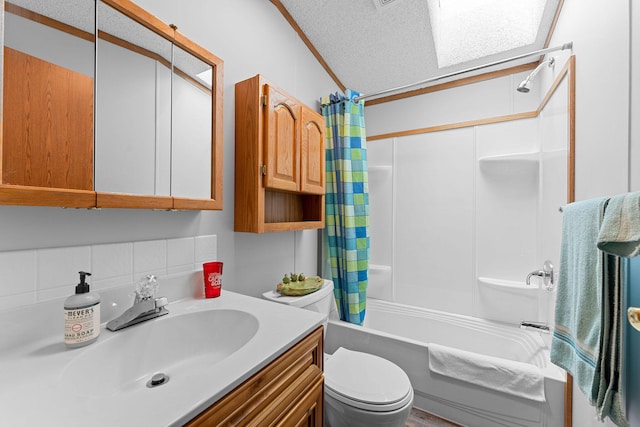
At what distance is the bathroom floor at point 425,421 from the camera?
1.50m

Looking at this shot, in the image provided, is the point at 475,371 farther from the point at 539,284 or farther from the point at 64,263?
the point at 64,263

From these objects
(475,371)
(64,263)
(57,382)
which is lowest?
(475,371)

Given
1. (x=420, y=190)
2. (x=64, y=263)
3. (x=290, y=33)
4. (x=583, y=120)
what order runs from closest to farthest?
(x=64, y=263) < (x=583, y=120) < (x=290, y=33) < (x=420, y=190)

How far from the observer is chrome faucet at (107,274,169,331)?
0.81 meters

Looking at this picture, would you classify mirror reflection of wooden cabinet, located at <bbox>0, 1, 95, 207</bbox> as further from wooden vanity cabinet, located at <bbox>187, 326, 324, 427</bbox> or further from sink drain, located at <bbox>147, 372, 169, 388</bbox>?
wooden vanity cabinet, located at <bbox>187, 326, 324, 427</bbox>

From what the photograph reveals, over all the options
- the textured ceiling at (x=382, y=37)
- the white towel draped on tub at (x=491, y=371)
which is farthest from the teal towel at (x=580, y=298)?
the textured ceiling at (x=382, y=37)

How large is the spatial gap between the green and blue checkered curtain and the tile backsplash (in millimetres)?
1070

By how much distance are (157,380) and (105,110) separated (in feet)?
2.74

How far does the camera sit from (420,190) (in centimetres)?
233

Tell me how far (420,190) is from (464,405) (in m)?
1.55

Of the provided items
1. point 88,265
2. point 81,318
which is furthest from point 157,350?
point 88,265

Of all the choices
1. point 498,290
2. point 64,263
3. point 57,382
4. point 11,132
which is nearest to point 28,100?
point 11,132

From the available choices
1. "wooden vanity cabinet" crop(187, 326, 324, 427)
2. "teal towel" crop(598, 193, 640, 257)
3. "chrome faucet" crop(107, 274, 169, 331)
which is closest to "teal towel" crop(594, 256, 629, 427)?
"teal towel" crop(598, 193, 640, 257)

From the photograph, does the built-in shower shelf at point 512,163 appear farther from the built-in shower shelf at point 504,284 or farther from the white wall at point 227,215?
the white wall at point 227,215
